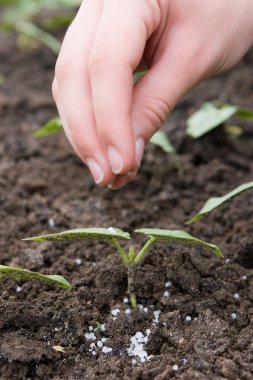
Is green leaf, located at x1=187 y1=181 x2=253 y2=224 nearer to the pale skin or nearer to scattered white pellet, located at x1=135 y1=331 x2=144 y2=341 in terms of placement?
the pale skin

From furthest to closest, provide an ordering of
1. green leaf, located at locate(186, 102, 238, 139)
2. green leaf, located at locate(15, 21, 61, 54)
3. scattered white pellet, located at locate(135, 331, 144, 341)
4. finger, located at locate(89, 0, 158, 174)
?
green leaf, located at locate(15, 21, 61, 54) → green leaf, located at locate(186, 102, 238, 139) → scattered white pellet, located at locate(135, 331, 144, 341) → finger, located at locate(89, 0, 158, 174)

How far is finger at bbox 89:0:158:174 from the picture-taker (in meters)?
1.10

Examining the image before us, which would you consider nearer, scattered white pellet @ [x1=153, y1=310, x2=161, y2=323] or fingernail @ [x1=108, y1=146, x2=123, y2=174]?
fingernail @ [x1=108, y1=146, x2=123, y2=174]

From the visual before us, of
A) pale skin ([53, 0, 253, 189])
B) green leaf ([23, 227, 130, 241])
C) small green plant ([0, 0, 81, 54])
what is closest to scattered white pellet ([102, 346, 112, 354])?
green leaf ([23, 227, 130, 241])

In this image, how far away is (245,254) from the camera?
144cm

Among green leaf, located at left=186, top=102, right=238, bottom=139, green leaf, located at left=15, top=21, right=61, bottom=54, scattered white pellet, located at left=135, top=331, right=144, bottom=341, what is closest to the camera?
scattered white pellet, located at left=135, top=331, right=144, bottom=341

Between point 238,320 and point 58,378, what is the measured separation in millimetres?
410

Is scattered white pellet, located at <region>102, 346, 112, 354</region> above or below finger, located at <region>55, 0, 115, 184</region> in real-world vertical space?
below

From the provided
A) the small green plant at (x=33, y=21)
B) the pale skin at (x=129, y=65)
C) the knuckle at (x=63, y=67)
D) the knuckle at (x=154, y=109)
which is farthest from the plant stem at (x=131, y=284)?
the small green plant at (x=33, y=21)

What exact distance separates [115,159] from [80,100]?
14 cm

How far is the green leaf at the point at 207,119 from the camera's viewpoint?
1.87 metres

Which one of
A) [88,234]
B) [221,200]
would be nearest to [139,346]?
[88,234]

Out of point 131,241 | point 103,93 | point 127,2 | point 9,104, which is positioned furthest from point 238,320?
point 9,104

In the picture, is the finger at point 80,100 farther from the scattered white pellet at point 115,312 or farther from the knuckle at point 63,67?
the scattered white pellet at point 115,312
